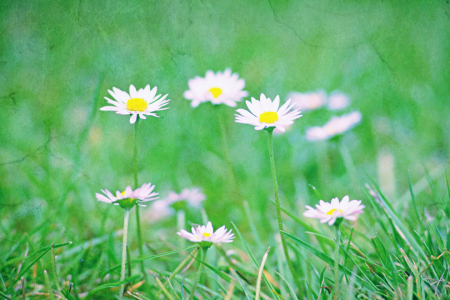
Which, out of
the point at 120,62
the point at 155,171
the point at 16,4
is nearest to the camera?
the point at 16,4

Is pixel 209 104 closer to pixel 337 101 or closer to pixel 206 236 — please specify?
pixel 337 101

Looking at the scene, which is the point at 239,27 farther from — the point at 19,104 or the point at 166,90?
the point at 19,104

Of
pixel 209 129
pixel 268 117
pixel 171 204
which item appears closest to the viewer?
pixel 268 117

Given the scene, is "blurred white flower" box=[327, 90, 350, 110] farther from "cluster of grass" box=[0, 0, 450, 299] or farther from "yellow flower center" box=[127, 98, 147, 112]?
"yellow flower center" box=[127, 98, 147, 112]

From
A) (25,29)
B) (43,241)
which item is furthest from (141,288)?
(25,29)

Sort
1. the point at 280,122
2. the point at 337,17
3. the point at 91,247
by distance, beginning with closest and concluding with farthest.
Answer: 1. the point at 280,122
2. the point at 91,247
3. the point at 337,17

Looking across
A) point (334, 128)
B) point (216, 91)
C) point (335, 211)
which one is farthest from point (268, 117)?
point (334, 128)

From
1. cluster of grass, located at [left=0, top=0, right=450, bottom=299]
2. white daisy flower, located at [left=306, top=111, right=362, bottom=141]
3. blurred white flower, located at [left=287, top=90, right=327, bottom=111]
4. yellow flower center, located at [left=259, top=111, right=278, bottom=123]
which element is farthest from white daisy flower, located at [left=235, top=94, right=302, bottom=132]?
blurred white flower, located at [left=287, top=90, right=327, bottom=111]
